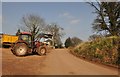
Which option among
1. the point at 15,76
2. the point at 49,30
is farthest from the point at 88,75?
the point at 49,30

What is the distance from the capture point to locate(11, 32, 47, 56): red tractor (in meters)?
24.9

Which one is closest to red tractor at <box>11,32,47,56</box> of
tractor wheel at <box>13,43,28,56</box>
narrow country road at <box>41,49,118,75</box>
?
tractor wheel at <box>13,43,28,56</box>

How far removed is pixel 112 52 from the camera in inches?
825

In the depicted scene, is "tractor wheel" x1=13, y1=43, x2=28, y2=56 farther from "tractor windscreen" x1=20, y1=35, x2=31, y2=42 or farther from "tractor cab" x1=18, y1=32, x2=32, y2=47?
"tractor windscreen" x1=20, y1=35, x2=31, y2=42

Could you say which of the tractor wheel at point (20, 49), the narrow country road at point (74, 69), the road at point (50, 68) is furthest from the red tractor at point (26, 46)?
the narrow country road at point (74, 69)

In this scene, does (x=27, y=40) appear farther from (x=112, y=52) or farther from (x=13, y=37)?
(x=13, y=37)

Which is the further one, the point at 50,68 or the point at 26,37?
the point at 26,37

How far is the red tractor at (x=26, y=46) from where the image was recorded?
81.8 ft

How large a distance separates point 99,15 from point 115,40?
2068 centimetres

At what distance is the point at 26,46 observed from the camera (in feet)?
82.2

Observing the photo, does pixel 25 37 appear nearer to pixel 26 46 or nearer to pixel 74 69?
pixel 26 46

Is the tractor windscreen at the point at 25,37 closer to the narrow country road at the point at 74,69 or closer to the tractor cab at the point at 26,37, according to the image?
the tractor cab at the point at 26,37

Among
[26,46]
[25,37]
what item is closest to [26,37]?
[25,37]

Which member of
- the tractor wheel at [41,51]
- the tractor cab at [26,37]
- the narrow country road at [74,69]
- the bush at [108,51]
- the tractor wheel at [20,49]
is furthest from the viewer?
the tractor wheel at [41,51]
